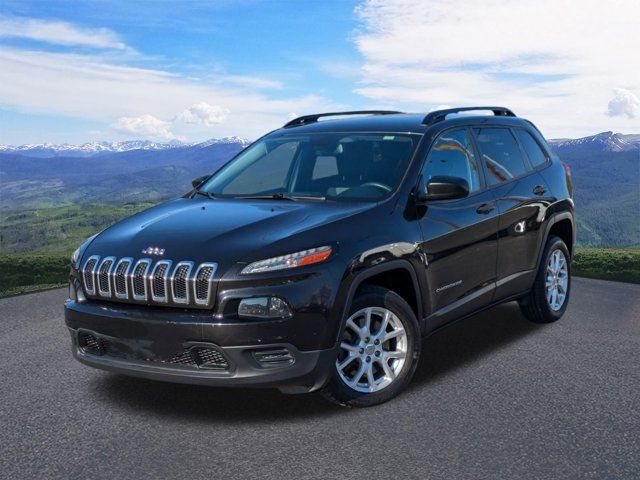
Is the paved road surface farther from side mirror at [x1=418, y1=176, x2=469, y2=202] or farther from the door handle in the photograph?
side mirror at [x1=418, y1=176, x2=469, y2=202]

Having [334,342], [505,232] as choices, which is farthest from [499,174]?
[334,342]

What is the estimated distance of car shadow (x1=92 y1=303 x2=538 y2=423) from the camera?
4.52m

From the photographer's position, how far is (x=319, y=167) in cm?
563

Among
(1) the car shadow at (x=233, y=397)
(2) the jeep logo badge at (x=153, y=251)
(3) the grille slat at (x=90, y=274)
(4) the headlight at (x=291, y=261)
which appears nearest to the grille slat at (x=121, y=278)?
(2) the jeep logo badge at (x=153, y=251)

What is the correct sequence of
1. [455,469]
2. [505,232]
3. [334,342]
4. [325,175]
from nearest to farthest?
1. [455,469]
2. [334,342]
3. [325,175]
4. [505,232]

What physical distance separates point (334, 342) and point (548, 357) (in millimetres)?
2330

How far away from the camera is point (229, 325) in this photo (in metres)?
4.01

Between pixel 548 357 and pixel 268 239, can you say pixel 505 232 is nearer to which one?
pixel 548 357

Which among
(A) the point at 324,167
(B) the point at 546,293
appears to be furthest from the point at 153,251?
(B) the point at 546,293

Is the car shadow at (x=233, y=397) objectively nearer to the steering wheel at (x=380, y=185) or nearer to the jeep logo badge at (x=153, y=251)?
the jeep logo badge at (x=153, y=251)

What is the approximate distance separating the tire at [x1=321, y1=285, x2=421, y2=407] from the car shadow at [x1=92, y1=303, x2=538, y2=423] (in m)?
0.19

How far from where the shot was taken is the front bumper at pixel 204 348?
4.04 meters

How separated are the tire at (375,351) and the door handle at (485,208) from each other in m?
1.19

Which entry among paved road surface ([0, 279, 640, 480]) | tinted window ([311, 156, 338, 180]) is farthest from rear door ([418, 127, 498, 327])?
tinted window ([311, 156, 338, 180])
